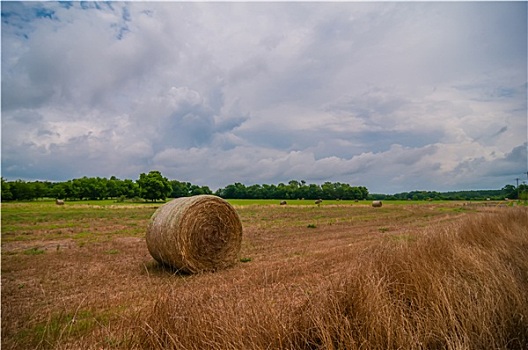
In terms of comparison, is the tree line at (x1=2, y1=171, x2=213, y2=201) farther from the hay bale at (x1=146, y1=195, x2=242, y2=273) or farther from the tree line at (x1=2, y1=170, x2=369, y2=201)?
the hay bale at (x1=146, y1=195, x2=242, y2=273)

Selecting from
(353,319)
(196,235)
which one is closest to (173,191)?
(196,235)

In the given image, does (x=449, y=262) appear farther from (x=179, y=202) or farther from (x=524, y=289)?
(x=179, y=202)

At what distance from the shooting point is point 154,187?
80.6 meters

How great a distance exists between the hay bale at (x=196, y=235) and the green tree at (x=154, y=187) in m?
74.3

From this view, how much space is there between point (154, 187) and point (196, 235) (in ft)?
249

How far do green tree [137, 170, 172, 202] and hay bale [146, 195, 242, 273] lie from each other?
244 feet

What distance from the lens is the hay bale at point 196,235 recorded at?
8602 mm

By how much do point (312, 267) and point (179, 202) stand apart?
440 cm

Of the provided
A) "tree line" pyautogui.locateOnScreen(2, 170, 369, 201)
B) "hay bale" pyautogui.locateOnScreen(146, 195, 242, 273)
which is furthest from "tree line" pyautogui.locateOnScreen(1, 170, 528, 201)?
"hay bale" pyautogui.locateOnScreen(146, 195, 242, 273)

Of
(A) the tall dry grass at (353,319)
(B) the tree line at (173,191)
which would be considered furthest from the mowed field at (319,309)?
(B) the tree line at (173,191)

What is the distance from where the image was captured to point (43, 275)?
787cm

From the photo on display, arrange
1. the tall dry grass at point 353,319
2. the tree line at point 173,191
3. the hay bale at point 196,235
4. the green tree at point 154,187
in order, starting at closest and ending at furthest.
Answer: the tall dry grass at point 353,319, the hay bale at point 196,235, the green tree at point 154,187, the tree line at point 173,191

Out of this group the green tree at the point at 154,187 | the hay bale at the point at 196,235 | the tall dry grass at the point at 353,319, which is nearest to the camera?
the tall dry grass at the point at 353,319

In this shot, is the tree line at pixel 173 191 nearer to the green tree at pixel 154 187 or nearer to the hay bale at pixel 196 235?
the green tree at pixel 154 187
